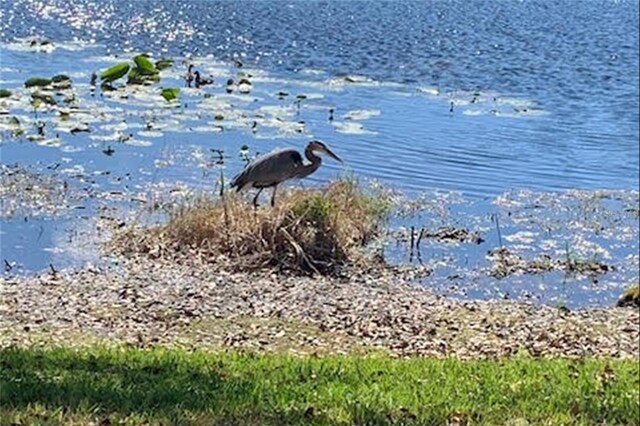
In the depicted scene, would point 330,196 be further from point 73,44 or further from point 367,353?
point 73,44

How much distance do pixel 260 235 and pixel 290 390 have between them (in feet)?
22.5

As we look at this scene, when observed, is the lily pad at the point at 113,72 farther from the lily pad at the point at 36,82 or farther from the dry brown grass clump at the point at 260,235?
the lily pad at the point at 36,82

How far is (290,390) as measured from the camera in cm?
525

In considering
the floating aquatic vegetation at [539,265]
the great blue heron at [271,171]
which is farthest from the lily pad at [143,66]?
the floating aquatic vegetation at [539,265]

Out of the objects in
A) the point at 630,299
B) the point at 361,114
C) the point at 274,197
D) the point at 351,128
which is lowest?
the point at 361,114

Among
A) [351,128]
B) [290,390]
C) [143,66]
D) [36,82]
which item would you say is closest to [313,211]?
[143,66]

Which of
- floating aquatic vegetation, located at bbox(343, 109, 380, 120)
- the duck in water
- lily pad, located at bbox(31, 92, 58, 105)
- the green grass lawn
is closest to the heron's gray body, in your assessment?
the green grass lawn

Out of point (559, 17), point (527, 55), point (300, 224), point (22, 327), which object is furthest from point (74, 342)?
point (559, 17)

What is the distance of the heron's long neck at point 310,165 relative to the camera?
12.8m

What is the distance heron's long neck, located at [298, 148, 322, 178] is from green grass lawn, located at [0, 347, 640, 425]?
19.1 feet

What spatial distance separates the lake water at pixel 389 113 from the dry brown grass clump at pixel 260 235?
0.72m

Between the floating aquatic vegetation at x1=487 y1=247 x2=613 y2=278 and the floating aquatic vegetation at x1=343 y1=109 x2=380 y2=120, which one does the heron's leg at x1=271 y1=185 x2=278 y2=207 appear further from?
the floating aquatic vegetation at x1=343 y1=109 x2=380 y2=120

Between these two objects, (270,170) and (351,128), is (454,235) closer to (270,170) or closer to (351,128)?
(270,170)

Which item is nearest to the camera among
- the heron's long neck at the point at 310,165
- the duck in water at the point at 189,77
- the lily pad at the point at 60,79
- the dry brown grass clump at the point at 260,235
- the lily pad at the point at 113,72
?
the dry brown grass clump at the point at 260,235
